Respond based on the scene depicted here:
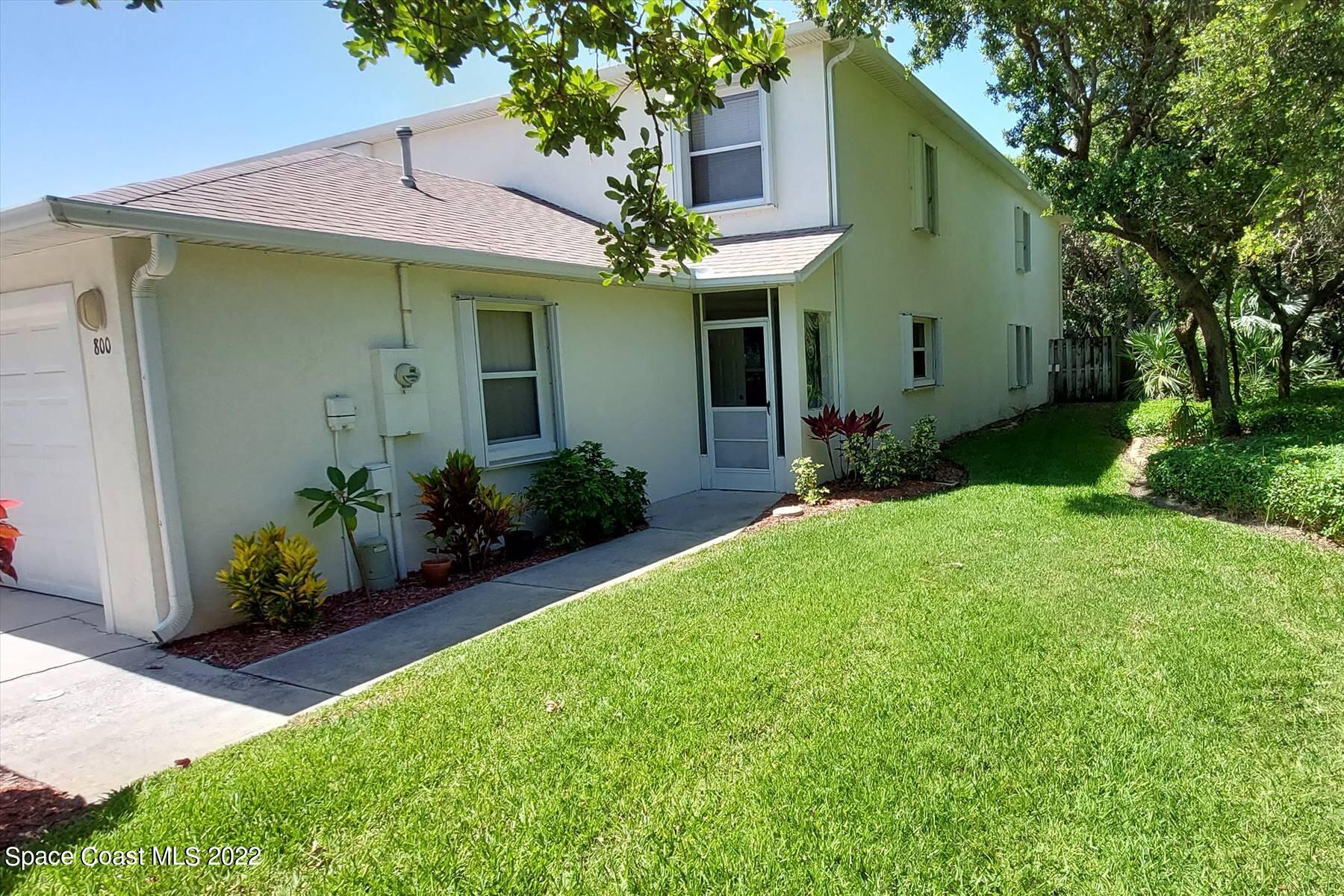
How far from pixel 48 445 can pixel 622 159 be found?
8.78 meters

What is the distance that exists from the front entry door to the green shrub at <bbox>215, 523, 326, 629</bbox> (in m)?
6.45

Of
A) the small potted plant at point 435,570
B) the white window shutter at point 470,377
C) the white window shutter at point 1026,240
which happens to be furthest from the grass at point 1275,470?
the white window shutter at point 1026,240

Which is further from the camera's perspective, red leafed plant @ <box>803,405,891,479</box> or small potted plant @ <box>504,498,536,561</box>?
red leafed plant @ <box>803,405,891,479</box>

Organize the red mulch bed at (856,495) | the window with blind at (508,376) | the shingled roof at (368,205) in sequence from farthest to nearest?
1. the red mulch bed at (856,495)
2. the window with blind at (508,376)
3. the shingled roof at (368,205)

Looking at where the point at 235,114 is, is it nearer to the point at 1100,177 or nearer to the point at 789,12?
the point at 789,12

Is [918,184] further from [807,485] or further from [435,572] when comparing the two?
[435,572]

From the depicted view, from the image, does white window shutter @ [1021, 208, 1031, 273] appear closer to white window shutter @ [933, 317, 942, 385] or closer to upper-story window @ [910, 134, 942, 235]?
upper-story window @ [910, 134, 942, 235]

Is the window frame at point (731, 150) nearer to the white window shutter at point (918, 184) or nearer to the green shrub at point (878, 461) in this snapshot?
the white window shutter at point (918, 184)

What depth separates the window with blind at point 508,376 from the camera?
322 inches

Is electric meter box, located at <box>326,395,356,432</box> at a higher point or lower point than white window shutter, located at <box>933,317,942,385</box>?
lower

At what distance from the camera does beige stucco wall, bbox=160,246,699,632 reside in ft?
19.1

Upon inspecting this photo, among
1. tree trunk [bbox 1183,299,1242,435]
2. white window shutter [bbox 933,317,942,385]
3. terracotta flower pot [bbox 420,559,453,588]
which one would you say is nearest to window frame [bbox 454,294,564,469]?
terracotta flower pot [bbox 420,559,453,588]

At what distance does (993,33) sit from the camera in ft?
38.1

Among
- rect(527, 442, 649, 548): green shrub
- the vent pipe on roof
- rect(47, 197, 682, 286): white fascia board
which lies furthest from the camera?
the vent pipe on roof
